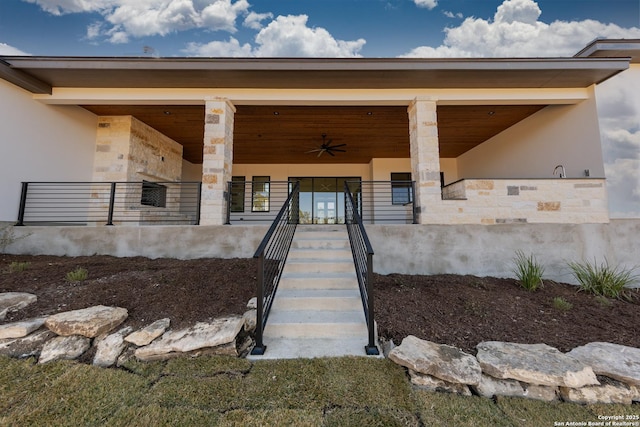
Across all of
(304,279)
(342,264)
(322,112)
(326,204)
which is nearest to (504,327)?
(342,264)

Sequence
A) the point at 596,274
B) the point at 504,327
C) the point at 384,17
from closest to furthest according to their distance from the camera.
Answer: the point at 504,327 < the point at 596,274 < the point at 384,17

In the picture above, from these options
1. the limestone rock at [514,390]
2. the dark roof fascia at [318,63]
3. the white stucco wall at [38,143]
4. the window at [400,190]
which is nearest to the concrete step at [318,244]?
the limestone rock at [514,390]

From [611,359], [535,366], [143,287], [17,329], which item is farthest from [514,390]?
[17,329]

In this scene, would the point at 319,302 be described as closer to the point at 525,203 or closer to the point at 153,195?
the point at 525,203

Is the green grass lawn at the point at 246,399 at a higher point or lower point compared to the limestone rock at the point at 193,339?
lower

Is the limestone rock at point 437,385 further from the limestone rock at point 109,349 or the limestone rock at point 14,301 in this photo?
the limestone rock at point 14,301

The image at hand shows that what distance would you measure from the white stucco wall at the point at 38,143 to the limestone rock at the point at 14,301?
3.30m

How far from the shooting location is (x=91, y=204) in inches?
269

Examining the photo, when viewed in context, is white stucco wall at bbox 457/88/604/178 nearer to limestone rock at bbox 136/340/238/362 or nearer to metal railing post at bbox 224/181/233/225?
limestone rock at bbox 136/340/238/362

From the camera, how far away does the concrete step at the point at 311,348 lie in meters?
2.55

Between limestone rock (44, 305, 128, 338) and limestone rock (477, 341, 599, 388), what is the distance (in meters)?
3.52

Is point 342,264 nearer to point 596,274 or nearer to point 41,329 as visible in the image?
point 41,329

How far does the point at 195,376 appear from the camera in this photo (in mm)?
2240

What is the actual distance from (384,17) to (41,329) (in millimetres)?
10894
